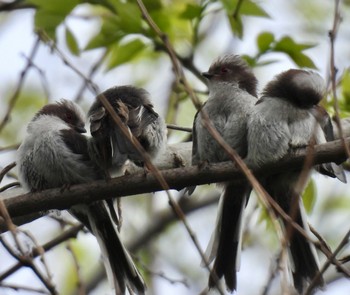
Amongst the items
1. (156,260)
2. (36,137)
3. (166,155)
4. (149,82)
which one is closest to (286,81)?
(166,155)

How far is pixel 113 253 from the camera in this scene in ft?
15.5

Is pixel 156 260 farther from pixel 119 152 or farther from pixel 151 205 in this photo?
pixel 119 152

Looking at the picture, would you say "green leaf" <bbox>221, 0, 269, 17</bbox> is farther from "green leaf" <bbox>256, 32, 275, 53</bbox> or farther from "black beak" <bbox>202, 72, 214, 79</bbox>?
"black beak" <bbox>202, 72, 214, 79</bbox>

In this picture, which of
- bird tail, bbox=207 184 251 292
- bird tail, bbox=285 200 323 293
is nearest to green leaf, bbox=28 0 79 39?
bird tail, bbox=207 184 251 292

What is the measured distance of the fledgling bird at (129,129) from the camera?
14.4ft

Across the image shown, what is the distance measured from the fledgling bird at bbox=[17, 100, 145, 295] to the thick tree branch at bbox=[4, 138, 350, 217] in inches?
11.4

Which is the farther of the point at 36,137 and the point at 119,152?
the point at 36,137

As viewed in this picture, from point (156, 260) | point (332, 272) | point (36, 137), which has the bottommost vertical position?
point (156, 260)

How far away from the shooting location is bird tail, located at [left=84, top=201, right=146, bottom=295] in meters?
4.55

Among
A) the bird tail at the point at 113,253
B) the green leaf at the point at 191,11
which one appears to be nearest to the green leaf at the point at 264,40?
the green leaf at the point at 191,11

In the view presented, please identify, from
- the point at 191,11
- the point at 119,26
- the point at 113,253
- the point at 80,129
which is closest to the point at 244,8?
the point at 191,11

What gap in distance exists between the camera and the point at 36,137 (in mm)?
4812

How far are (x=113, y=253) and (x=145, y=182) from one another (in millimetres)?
870

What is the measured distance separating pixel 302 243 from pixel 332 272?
464 mm
